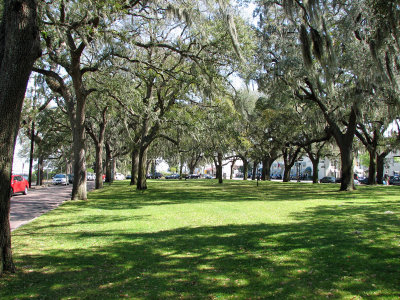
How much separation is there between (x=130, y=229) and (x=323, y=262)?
542 cm

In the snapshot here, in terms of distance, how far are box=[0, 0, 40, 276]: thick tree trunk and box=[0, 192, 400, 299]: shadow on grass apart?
0.88 m

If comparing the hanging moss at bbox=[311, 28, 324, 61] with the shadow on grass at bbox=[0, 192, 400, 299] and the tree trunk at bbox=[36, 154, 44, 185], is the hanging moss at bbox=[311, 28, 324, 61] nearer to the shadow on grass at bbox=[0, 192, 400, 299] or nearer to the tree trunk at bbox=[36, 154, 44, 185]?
the shadow on grass at bbox=[0, 192, 400, 299]

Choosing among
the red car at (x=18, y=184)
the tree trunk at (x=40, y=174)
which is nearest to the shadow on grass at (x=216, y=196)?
the red car at (x=18, y=184)

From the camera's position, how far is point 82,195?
17922 millimetres

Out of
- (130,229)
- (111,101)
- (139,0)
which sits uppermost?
(139,0)

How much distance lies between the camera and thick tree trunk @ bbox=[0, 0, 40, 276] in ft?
16.4


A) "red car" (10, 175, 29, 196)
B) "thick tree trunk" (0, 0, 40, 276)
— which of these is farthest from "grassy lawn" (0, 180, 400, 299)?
"red car" (10, 175, 29, 196)

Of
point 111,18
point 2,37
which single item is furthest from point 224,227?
point 111,18

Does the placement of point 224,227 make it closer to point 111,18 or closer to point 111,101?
point 111,18

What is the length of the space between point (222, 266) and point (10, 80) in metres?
4.51

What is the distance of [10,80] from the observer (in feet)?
16.7

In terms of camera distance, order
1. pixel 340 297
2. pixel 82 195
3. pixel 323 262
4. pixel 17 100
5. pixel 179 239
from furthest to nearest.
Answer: pixel 82 195, pixel 179 239, pixel 323 262, pixel 17 100, pixel 340 297

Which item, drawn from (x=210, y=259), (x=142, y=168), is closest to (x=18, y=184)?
(x=142, y=168)

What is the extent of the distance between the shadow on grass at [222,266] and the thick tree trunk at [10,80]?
884mm
